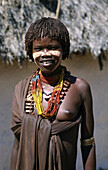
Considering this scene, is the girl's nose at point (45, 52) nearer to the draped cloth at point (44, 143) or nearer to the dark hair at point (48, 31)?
the dark hair at point (48, 31)

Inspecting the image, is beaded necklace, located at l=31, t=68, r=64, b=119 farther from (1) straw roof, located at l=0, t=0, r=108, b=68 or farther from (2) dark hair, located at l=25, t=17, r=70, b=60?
(1) straw roof, located at l=0, t=0, r=108, b=68

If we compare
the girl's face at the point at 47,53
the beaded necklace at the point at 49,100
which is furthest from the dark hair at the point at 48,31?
the beaded necklace at the point at 49,100

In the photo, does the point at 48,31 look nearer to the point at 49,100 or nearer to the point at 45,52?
the point at 45,52

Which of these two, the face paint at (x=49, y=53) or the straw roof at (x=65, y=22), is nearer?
the face paint at (x=49, y=53)

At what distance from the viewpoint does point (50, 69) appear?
5.36 feet

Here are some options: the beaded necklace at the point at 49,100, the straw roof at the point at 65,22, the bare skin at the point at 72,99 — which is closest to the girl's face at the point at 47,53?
the bare skin at the point at 72,99

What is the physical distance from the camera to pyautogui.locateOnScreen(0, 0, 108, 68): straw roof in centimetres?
343

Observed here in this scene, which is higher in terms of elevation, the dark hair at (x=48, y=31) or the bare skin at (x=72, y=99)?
the dark hair at (x=48, y=31)

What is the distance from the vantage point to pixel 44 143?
63.0 inches

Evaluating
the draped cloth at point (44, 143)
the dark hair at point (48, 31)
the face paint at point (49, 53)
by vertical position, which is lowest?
the draped cloth at point (44, 143)

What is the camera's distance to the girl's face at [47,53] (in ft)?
5.24

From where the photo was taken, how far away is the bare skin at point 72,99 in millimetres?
1609

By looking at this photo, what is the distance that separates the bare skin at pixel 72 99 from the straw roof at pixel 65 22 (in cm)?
182

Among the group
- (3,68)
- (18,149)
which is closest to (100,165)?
(3,68)
